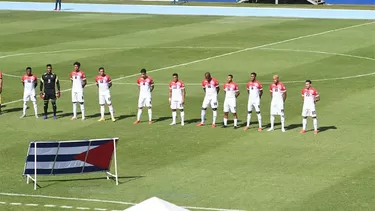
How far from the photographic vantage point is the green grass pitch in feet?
84.4

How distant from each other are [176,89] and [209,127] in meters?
1.83

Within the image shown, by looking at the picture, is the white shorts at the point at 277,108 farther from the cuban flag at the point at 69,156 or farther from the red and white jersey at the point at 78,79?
the cuban flag at the point at 69,156

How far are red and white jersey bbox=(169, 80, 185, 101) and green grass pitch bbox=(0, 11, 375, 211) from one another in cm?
105

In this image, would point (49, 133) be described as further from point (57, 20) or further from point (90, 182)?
point (57, 20)

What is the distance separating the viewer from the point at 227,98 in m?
34.1

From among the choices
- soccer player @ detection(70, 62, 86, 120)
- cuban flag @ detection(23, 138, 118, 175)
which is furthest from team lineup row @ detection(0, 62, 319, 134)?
cuban flag @ detection(23, 138, 118, 175)

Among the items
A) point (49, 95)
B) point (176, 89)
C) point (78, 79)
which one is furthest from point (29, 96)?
point (176, 89)

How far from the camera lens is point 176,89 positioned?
34594 millimetres

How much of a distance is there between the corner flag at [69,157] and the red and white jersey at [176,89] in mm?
8143

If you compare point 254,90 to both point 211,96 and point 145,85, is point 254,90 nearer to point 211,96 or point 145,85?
point 211,96

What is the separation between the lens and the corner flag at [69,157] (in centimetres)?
2619

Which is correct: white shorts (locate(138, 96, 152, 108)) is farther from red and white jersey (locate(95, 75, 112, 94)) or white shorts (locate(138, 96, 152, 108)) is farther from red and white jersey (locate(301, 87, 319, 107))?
red and white jersey (locate(301, 87, 319, 107))

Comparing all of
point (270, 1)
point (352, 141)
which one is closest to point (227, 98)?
point (352, 141)

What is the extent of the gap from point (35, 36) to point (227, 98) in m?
31.8
